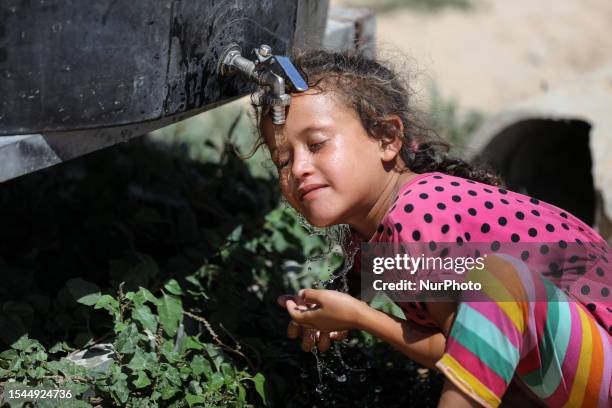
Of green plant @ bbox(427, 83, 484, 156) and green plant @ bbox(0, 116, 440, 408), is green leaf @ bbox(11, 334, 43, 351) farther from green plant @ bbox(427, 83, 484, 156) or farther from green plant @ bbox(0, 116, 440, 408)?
green plant @ bbox(427, 83, 484, 156)

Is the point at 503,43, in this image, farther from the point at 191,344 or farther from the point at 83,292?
the point at 83,292

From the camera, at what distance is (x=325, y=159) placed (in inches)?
86.0

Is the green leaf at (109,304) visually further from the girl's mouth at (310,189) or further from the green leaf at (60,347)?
the girl's mouth at (310,189)

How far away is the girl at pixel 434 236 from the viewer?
1944 millimetres

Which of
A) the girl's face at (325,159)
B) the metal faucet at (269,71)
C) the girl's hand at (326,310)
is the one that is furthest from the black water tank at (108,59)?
the girl's hand at (326,310)

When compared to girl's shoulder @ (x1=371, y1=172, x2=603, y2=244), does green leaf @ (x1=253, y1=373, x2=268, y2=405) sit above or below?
below

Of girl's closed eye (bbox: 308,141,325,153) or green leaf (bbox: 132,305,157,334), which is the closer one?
girl's closed eye (bbox: 308,141,325,153)

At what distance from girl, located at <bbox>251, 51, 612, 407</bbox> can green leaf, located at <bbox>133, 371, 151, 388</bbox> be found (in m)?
0.38

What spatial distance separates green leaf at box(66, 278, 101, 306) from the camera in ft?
7.66


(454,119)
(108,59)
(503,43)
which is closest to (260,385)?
Answer: (108,59)

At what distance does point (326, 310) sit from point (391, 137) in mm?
481

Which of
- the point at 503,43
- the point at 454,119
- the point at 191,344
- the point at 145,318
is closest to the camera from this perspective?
the point at 145,318

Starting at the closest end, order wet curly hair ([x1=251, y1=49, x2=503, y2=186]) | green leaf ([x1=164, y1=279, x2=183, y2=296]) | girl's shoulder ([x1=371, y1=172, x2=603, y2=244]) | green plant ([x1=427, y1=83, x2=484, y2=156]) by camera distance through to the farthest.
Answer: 1. girl's shoulder ([x1=371, y1=172, x2=603, y2=244])
2. wet curly hair ([x1=251, y1=49, x2=503, y2=186])
3. green leaf ([x1=164, y1=279, x2=183, y2=296])
4. green plant ([x1=427, y1=83, x2=484, y2=156])

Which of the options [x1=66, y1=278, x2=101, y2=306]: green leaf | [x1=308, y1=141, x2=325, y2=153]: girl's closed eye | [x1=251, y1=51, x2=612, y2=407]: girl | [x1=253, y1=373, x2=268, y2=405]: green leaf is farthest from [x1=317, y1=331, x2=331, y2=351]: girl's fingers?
[x1=66, y1=278, x2=101, y2=306]: green leaf
